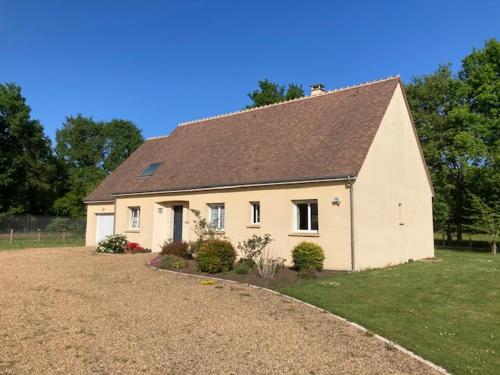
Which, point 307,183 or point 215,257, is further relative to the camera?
point 307,183

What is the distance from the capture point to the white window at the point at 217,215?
1773 centimetres

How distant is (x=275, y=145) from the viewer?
58.2ft

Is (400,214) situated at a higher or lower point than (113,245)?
higher

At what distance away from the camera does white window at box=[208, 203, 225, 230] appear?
17734 millimetres

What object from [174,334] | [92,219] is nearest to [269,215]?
[174,334]

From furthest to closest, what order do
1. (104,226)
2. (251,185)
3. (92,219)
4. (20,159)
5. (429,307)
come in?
(20,159) → (92,219) → (104,226) → (251,185) → (429,307)

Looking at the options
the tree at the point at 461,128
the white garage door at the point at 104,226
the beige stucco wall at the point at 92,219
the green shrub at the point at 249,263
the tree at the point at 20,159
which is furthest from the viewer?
the tree at the point at 20,159

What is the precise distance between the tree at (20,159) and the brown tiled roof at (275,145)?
80.0ft

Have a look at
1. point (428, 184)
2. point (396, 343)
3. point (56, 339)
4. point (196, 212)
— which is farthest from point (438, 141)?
point (56, 339)

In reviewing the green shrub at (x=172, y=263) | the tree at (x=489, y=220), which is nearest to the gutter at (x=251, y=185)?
the green shrub at (x=172, y=263)

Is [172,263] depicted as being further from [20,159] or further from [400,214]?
[20,159]

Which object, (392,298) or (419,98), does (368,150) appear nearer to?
(392,298)

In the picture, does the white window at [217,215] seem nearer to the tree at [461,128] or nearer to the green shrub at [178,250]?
the green shrub at [178,250]

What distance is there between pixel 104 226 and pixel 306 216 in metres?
15.7
